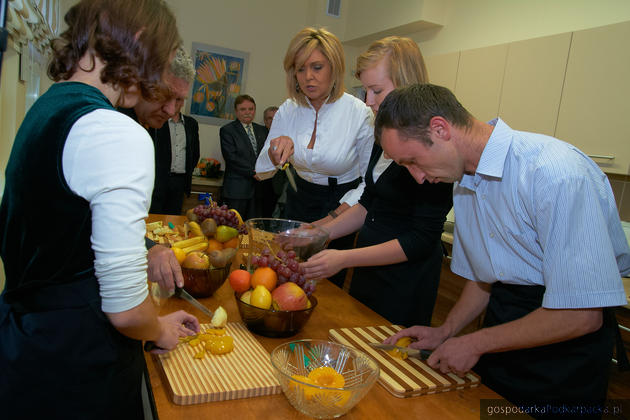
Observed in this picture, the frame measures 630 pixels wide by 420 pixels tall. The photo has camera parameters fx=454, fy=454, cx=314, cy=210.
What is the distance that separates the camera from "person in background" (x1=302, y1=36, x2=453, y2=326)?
156cm

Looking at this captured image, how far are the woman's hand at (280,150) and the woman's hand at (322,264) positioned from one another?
845 millimetres

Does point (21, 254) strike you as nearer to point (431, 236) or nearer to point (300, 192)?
point (431, 236)

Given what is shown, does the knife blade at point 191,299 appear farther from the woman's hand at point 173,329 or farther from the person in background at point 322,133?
the person in background at point 322,133

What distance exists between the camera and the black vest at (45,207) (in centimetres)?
74

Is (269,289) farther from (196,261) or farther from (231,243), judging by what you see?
(231,243)

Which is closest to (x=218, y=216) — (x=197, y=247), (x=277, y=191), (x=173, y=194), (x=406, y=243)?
(x=197, y=247)

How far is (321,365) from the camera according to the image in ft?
3.21

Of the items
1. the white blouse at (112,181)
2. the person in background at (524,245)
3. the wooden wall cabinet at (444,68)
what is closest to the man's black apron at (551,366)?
the person in background at (524,245)

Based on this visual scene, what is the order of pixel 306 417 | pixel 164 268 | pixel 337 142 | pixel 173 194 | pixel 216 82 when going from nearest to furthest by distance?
1. pixel 306 417
2. pixel 164 268
3. pixel 337 142
4. pixel 173 194
5. pixel 216 82

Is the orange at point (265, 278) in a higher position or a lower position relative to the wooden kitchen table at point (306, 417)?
higher

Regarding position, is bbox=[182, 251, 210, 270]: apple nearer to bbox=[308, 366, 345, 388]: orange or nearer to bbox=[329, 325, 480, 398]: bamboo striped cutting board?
bbox=[329, 325, 480, 398]: bamboo striped cutting board

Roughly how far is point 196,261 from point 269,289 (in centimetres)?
29

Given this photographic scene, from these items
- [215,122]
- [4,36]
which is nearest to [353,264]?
[4,36]

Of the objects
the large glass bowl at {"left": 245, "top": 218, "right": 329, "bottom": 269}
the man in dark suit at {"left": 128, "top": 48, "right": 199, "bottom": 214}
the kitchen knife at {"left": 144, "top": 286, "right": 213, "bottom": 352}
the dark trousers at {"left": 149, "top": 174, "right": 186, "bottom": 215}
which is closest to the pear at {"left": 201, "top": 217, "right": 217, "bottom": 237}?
the large glass bowl at {"left": 245, "top": 218, "right": 329, "bottom": 269}
